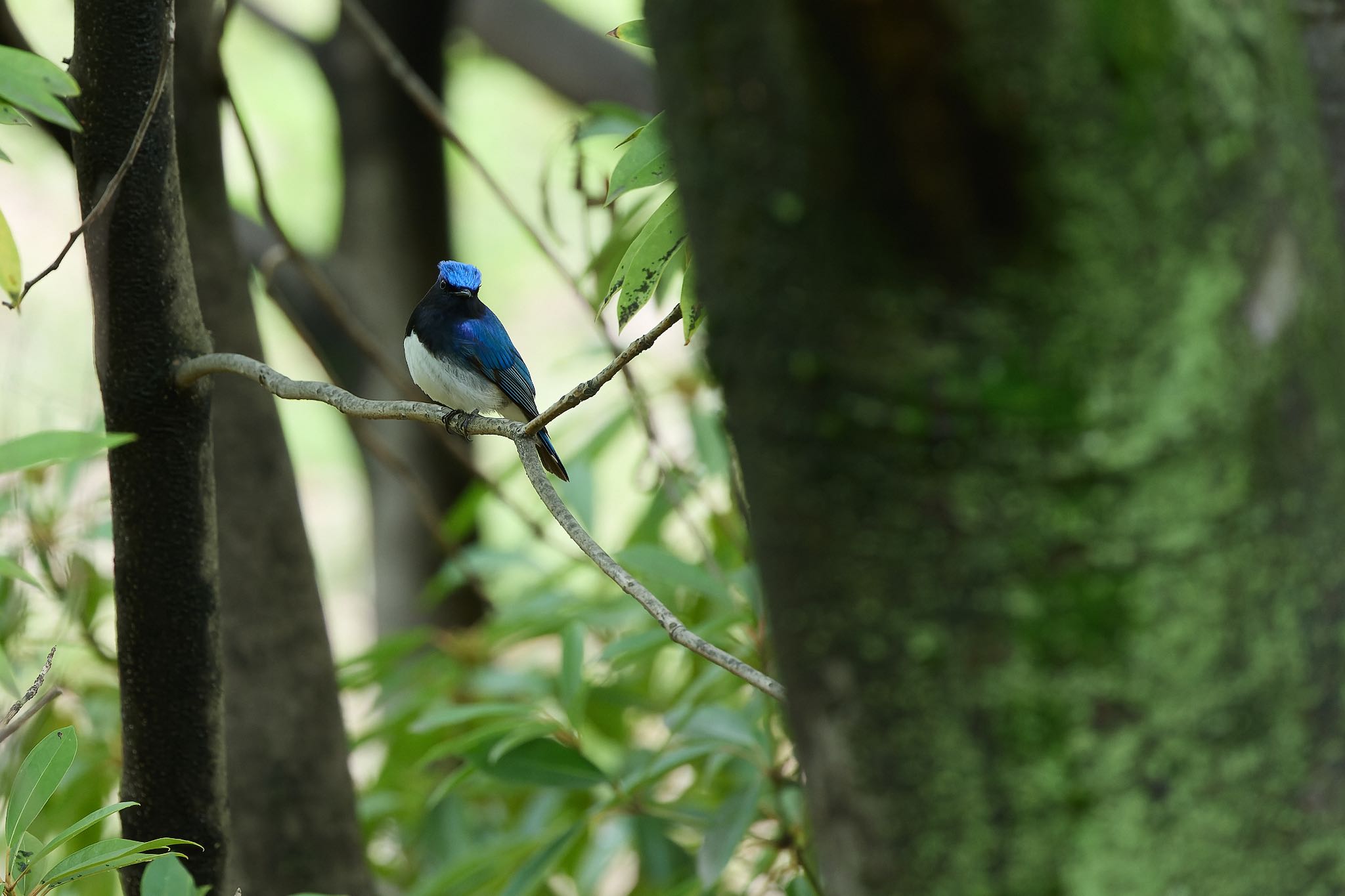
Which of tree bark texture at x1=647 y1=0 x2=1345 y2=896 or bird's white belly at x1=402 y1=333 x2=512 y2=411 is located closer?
tree bark texture at x1=647 y1=0 x2=1345 y2=896

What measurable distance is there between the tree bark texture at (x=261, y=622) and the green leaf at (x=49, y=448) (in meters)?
0.96

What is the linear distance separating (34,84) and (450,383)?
1393mm

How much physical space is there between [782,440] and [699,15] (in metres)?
0.21

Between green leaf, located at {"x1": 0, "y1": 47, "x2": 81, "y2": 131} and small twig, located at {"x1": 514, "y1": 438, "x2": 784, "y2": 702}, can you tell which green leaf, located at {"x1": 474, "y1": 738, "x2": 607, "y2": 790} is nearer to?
small twig, located at {"x1": 514, "y1": 438, "x2": 784, "y2": 702}

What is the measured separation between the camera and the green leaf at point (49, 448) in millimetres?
761

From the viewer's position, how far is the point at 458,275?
199cm

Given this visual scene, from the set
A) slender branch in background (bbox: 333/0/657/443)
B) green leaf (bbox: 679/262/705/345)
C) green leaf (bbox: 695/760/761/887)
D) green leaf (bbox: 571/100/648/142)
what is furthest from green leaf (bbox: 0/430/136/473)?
green leaf (bbox: 571/100/648/142)

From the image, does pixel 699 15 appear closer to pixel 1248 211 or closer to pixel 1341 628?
pixel 1248 211

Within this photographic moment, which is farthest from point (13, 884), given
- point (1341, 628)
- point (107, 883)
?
point (107, 883)

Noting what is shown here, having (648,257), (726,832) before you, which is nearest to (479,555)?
(726,832)

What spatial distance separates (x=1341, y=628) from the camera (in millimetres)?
577

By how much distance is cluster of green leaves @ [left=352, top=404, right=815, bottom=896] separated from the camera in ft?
5.68

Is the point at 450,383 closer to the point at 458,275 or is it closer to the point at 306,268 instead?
the point at 458,275

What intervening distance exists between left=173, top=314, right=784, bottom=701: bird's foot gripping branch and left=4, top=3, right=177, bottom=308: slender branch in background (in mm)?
154
